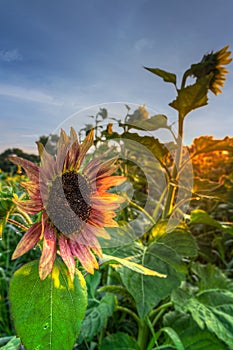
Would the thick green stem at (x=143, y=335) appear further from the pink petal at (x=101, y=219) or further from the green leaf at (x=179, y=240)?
the pink petal at (x=101, y=219)

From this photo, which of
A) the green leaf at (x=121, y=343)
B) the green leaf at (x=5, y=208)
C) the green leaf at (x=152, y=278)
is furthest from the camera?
the green leaf at (x=121, y=343)

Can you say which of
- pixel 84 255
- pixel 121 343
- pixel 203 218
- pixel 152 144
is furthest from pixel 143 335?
pixel 84 255

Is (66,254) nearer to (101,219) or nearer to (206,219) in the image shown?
(101,219)

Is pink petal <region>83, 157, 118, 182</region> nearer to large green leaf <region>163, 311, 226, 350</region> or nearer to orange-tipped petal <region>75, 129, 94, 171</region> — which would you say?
orange-tipped petal <region>75, 129, 94, 171</region>

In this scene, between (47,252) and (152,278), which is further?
(152,278)

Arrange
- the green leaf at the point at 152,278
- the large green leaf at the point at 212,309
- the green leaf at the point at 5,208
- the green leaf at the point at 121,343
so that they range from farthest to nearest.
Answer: the green leaf at the point at 121,343
the large green leaf at the point at 212,309
the green leaf at the point at 152,278
the green leaf at the point at 5,208

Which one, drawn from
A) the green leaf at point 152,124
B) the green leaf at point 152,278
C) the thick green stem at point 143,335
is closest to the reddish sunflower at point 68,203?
→ the green leaf at point 152,278

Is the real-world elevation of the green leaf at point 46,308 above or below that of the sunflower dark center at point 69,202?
below

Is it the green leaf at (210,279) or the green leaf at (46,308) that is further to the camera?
the green leaf at (210,279)
